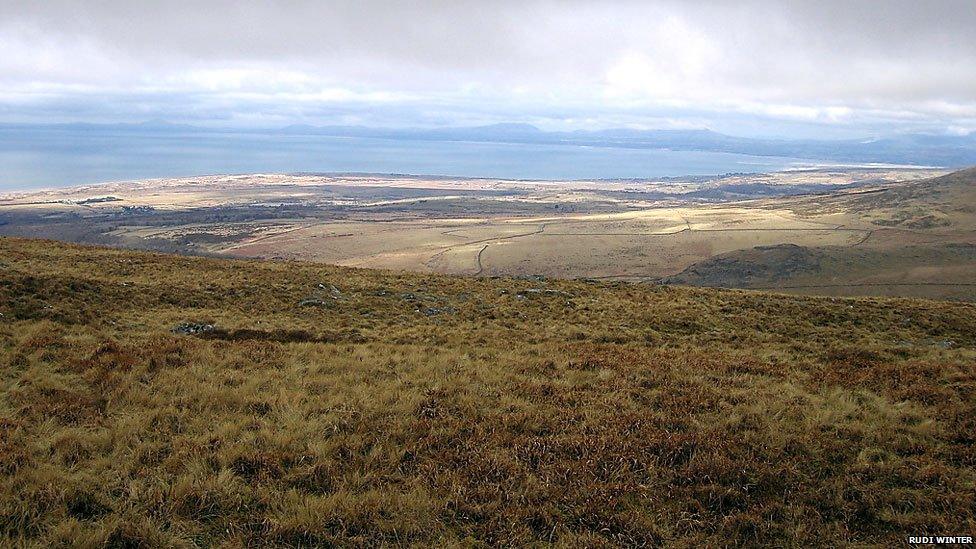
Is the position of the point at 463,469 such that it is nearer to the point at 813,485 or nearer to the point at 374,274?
the point at 813,485

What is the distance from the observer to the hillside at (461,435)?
6098 mm

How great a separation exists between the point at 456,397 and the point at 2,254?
23.9 meters

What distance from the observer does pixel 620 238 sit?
86.8m

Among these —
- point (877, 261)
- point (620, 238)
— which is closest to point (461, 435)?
point (877, 261)

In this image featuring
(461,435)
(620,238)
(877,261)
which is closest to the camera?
(461,435)

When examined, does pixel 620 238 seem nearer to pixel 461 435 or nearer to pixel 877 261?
pixel 877 261

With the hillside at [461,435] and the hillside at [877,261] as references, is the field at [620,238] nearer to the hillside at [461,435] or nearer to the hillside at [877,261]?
the hillside at [877,261]

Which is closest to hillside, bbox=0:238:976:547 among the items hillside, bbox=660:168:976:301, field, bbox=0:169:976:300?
hillside, bbox=660:168:976:301

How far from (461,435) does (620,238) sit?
268 feet

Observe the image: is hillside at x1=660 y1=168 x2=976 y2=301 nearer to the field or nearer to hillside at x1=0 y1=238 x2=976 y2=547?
the field

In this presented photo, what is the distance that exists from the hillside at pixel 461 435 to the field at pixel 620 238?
152 ft

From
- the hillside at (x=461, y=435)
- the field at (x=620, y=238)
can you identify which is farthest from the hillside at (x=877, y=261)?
the hillside at (x=461, y=435)

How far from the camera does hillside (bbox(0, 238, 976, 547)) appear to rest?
20.0 ft

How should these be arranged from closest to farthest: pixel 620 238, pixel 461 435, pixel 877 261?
pixel 461 435 < pixel 877 261 < pixel 620 238
